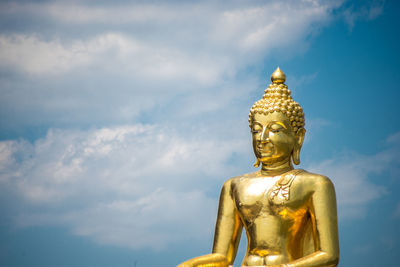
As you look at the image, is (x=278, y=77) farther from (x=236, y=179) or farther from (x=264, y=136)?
(x=236, y=179)

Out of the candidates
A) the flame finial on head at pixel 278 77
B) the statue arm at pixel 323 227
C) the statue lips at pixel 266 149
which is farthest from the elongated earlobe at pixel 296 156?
the flame finial on head at pixel 278 77

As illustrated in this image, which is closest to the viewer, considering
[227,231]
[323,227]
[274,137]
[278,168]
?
[323,227]

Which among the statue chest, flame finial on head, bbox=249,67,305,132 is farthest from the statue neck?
flame finial on head, bbox=249,67,305,132

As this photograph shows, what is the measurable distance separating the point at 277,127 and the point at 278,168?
0.50 metres

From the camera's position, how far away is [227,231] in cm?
893

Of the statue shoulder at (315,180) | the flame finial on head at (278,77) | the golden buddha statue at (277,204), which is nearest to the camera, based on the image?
the golden buddha statue at (277,204)

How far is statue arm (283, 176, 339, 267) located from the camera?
803cm

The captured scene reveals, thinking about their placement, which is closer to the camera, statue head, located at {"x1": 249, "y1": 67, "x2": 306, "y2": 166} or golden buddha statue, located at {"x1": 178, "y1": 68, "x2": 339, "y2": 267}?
golden buddha statue, located at {"x1": 178, "y1": 68, "x2": 339, "y2": 267}

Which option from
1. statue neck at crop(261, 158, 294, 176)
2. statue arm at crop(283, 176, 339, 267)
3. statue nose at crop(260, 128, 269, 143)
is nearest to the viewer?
statue arm at crop(283, 176, 339, 267)

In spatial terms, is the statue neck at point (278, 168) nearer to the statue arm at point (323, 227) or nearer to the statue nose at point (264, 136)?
the statue nose at point (264, 136)

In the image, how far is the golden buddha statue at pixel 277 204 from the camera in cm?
834

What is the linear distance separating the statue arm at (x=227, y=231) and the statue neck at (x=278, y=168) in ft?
1.79

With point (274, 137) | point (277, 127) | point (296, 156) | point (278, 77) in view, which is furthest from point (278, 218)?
point (278, 77)

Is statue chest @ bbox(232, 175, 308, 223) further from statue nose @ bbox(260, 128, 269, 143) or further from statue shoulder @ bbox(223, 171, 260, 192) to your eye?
statue nose @ bbox(260, 128, 269, 143)
